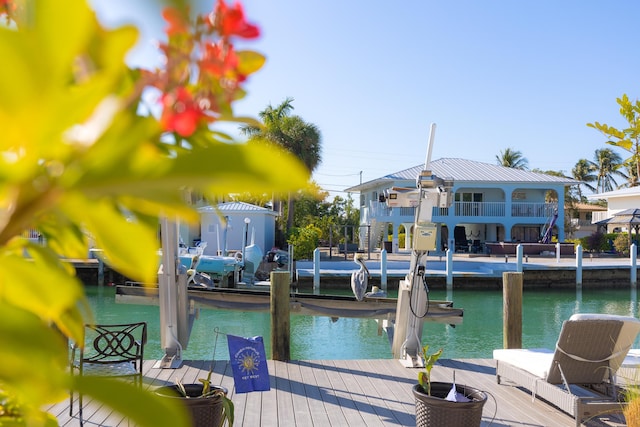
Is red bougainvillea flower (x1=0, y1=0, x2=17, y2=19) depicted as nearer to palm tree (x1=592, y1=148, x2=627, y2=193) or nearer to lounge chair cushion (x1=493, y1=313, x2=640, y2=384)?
lounge chair cushion (x1=493, y1=313, x2=640, y2=384)

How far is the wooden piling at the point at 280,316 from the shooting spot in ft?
21.9

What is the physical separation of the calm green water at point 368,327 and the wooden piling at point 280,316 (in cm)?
272

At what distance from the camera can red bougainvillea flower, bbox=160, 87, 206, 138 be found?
48 centimetres

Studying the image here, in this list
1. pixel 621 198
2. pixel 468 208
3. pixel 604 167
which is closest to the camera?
pixel 468 208

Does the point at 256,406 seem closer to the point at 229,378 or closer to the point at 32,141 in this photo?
the point at 229,378

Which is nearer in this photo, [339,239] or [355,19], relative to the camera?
[355,19]

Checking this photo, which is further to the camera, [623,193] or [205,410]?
[623,193]

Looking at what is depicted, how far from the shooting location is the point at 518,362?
5.56m

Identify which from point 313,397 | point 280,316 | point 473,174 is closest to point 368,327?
point 280,316

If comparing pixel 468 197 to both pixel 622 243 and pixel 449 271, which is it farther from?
pixel 449 271

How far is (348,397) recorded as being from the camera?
211 inches

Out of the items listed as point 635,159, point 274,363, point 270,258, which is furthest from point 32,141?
point 270,258

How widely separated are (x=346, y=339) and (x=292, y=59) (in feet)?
34.0

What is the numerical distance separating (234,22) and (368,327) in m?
11.8
